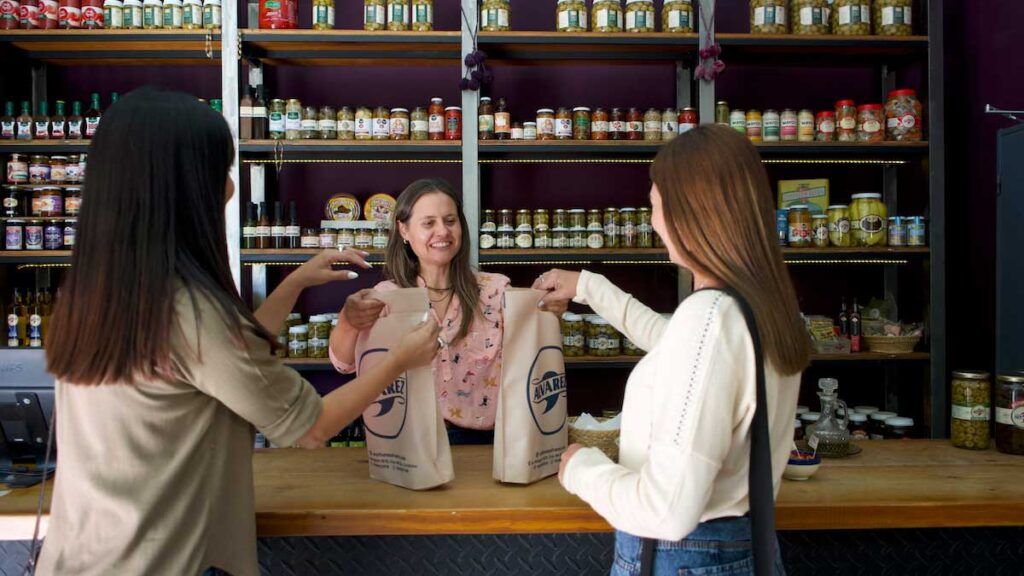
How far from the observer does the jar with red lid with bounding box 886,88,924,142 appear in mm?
3156

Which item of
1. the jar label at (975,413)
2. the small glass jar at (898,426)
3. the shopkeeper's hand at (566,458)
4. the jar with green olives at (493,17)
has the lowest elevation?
the small glass jar at (898,426)

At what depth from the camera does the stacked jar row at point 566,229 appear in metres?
3.15

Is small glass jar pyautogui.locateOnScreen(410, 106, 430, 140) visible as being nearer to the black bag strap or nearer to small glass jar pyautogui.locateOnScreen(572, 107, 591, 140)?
small glass jar pyautogui.locateOnScreen(572, 107, 591, 140)

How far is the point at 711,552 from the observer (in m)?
1.03

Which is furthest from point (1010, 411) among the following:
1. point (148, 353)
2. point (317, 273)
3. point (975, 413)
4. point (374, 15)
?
point (374, 15)

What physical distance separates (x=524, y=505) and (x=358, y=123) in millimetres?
2107

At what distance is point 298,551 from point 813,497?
3.38 feet

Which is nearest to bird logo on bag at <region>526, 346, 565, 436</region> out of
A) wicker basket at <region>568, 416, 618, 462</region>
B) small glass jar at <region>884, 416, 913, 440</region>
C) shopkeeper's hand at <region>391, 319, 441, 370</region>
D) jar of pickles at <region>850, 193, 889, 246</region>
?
wicker basket at <region>568, 416, 618, 462</region>

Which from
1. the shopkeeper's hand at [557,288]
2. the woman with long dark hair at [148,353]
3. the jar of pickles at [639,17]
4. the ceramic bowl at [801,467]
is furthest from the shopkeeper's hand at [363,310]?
the jar of pickles at [639,17]

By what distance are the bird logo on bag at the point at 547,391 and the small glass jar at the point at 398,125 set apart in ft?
5.78

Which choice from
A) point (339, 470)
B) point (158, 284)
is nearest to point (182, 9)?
point (339, 470)

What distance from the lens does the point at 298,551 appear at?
5.09 feet

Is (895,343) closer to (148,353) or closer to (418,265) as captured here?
(418,265)

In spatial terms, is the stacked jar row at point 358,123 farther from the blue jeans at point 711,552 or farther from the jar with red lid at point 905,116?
the blue jeans at point 711,552
